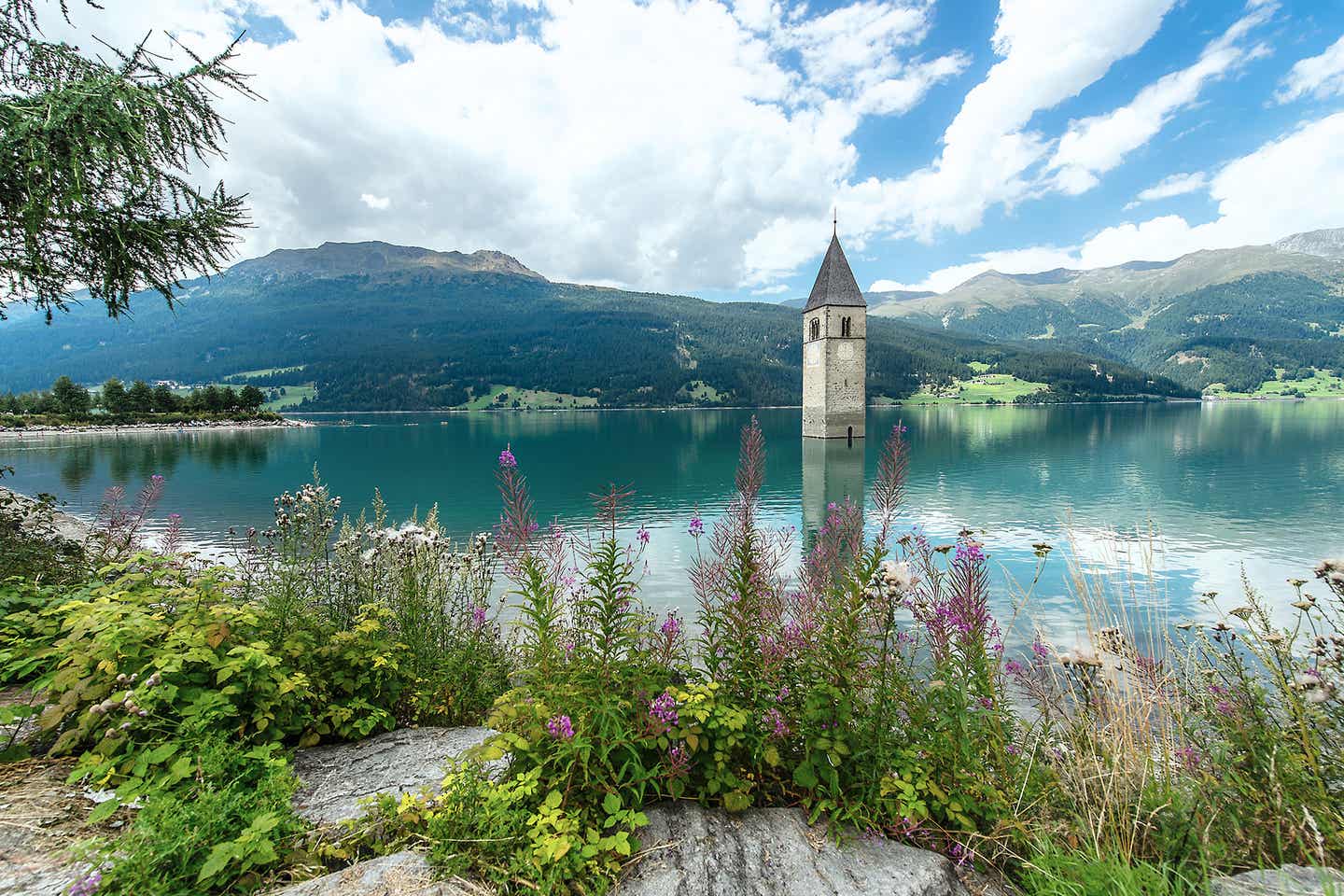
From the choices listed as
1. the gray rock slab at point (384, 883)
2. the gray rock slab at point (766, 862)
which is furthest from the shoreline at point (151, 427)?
the gray rock slab at point (766, 862)

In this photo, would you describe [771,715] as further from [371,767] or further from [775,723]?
[371,767]

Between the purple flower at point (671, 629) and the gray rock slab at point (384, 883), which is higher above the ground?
the purple flower at point (671, 629)

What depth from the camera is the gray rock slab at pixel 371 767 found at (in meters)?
3.27

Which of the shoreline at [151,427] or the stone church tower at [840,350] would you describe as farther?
the shoreline at [151,427]

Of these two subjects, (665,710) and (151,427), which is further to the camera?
(151,427)

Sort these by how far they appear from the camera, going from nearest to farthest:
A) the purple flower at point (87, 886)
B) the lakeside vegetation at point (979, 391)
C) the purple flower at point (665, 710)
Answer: the purple flower at point (87, 886) → the purple flower at point (665, 710) → the lakeside vegetation at point (979, 391)

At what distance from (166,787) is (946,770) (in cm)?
411

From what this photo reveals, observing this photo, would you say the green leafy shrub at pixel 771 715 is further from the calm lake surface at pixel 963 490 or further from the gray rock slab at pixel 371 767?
the calm lake surface at pixel 963 490

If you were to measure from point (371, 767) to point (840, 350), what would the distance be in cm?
6149

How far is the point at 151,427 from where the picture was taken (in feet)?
274

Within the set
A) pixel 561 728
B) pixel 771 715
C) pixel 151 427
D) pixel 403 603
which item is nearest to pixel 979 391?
pixel 403 603

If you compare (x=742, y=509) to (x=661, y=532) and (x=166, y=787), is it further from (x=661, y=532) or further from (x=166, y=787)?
(x=661, y=532)

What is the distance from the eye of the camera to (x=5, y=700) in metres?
3.69

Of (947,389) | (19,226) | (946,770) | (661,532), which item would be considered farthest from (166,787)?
(947,389)
